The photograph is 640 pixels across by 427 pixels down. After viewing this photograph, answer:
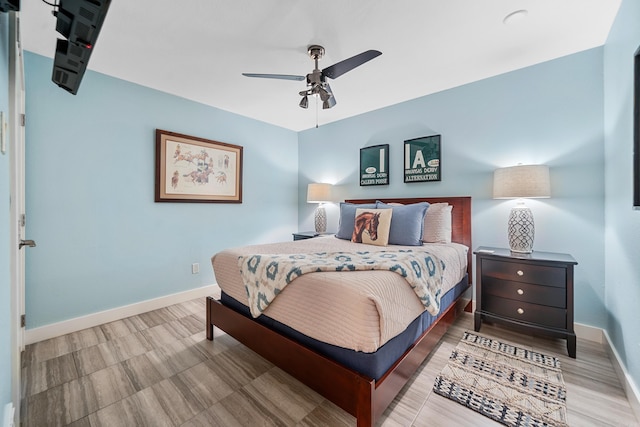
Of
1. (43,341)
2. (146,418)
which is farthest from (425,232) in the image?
(43,341)

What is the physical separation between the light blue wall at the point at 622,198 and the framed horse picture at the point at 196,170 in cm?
372

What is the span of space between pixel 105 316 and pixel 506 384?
3473 millimetres

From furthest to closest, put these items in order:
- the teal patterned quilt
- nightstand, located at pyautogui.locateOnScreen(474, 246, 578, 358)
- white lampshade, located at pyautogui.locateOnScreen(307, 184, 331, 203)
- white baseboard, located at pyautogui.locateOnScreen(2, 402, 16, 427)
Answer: white lampshade, located at pyautogui.locateOnScreen(307, 184, 331, 203), nightstand, located at pyautogui.locateOnScreen(474, 246, 578, 358), the teal patterned quilt, white baseboard, located at pyautogui.locateOnScreen(2, 402, 16, 427)

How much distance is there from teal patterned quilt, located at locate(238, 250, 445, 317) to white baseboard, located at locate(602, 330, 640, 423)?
107 cm

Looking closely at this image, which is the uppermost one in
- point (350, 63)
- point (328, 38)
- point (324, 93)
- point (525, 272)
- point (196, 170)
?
point (328, 38)

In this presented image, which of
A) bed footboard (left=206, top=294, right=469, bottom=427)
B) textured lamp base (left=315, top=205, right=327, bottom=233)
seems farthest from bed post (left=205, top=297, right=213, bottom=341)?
textured lamp base (left=315, top=205, right=327, bottom=233)

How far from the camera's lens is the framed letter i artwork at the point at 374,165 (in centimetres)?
366

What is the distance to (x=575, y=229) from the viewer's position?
2.41m

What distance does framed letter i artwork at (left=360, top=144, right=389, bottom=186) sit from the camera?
366 centimetres

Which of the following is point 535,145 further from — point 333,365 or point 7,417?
point 7,417

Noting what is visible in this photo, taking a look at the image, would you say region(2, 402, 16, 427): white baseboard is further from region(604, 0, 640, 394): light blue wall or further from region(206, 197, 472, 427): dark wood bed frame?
region(604, 0, 640, 394): light blue wall

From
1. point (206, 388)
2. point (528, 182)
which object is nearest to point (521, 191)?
point (528, 182)

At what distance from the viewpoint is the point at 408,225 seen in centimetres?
274

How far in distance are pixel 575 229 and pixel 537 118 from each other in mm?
1076
